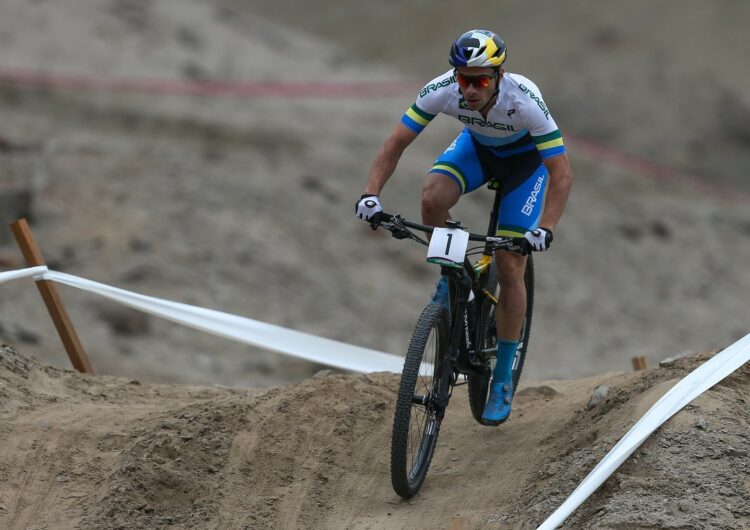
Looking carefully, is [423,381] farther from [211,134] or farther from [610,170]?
[610,170]

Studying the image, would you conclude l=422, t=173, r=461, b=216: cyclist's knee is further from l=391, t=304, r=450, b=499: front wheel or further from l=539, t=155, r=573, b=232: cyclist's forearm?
l=391, t=304, r=450, b=499: front wheel

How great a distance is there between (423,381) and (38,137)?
1304 cm

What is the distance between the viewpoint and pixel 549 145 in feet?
19.9

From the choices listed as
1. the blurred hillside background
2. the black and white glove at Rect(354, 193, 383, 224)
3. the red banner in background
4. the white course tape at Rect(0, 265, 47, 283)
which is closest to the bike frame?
the black and white glove at Rect(354, 193, 383, 224)

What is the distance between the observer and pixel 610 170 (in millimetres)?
22172

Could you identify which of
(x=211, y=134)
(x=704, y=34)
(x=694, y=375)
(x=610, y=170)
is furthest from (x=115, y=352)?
(x=704, y=34)

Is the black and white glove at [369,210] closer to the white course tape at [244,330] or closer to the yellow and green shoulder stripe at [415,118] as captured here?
the yellow and green shoulder stripe at [415,118]

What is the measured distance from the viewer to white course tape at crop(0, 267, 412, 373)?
25.4 feet

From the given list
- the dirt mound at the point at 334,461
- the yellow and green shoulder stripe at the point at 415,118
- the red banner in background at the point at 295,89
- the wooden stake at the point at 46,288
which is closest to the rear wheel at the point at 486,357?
the dirt mound at the point at 334,461

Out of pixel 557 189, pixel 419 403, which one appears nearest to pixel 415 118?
pixel 557 189

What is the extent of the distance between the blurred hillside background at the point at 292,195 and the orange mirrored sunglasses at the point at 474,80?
22.8 ft

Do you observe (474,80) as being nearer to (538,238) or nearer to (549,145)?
(549,145)

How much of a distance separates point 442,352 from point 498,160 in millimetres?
1244

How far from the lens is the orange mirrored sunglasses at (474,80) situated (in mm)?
5875
